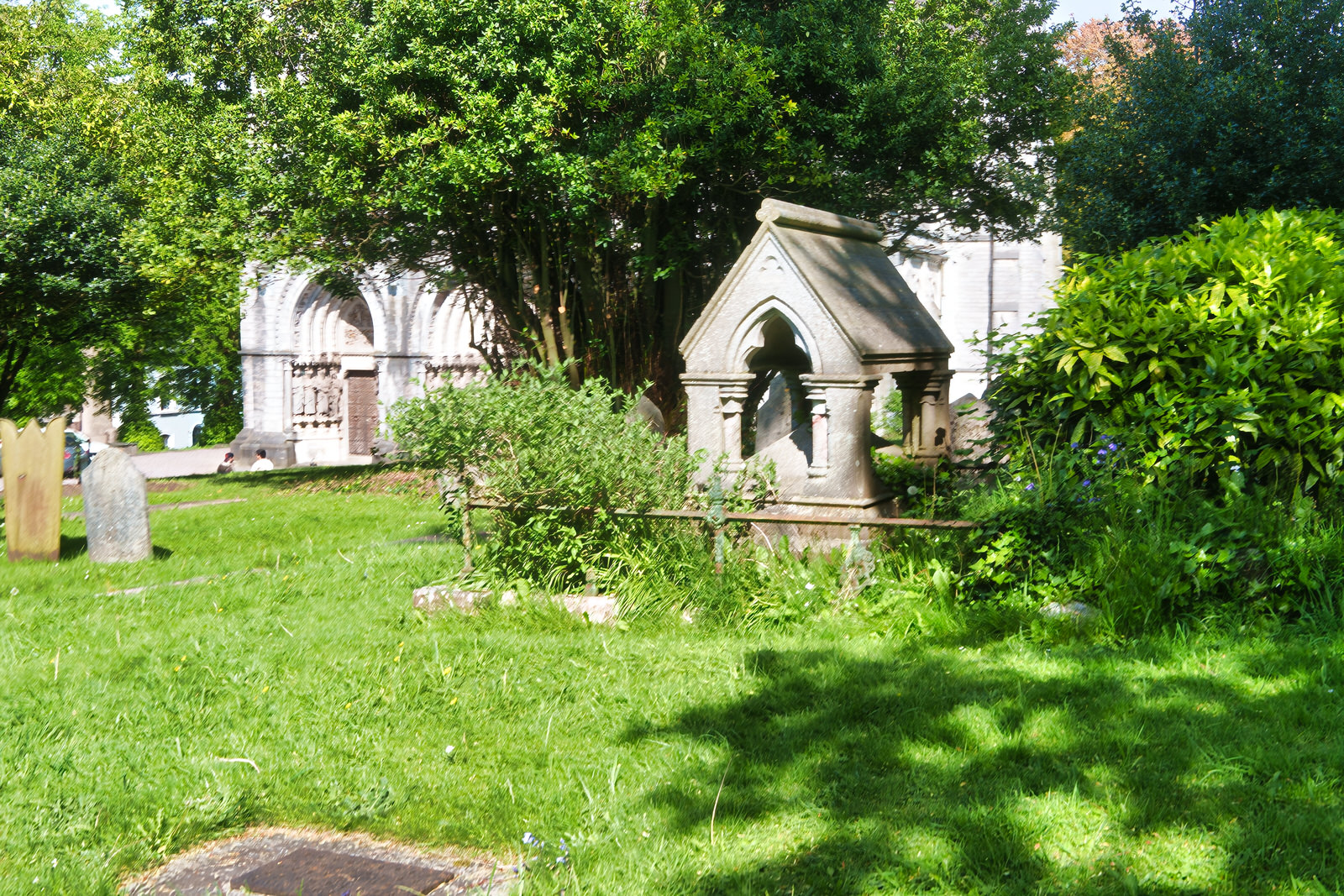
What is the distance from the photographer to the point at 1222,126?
12.8 metres

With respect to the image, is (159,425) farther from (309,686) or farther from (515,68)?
(309,686)

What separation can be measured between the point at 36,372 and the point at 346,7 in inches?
612

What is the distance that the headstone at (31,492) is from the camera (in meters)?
9.78

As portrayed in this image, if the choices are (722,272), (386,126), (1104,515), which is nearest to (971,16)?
(722,272)

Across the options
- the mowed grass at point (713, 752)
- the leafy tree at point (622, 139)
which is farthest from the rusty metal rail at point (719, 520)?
the leafy tree at point (622, 139)

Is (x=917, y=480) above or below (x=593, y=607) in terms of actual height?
above

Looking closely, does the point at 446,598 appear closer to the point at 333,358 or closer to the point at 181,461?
the point at 333,358

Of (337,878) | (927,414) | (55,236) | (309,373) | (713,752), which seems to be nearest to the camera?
(337,878)

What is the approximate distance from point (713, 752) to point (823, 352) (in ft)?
11.0

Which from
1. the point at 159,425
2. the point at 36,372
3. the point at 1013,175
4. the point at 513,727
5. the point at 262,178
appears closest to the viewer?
the point at 513,727

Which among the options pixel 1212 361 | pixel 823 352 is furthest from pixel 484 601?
pixel 1212 361

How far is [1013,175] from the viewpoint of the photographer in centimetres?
1594

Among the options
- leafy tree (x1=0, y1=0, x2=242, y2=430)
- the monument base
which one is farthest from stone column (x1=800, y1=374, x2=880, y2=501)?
the monument base

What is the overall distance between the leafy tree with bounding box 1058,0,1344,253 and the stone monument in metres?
5.87
